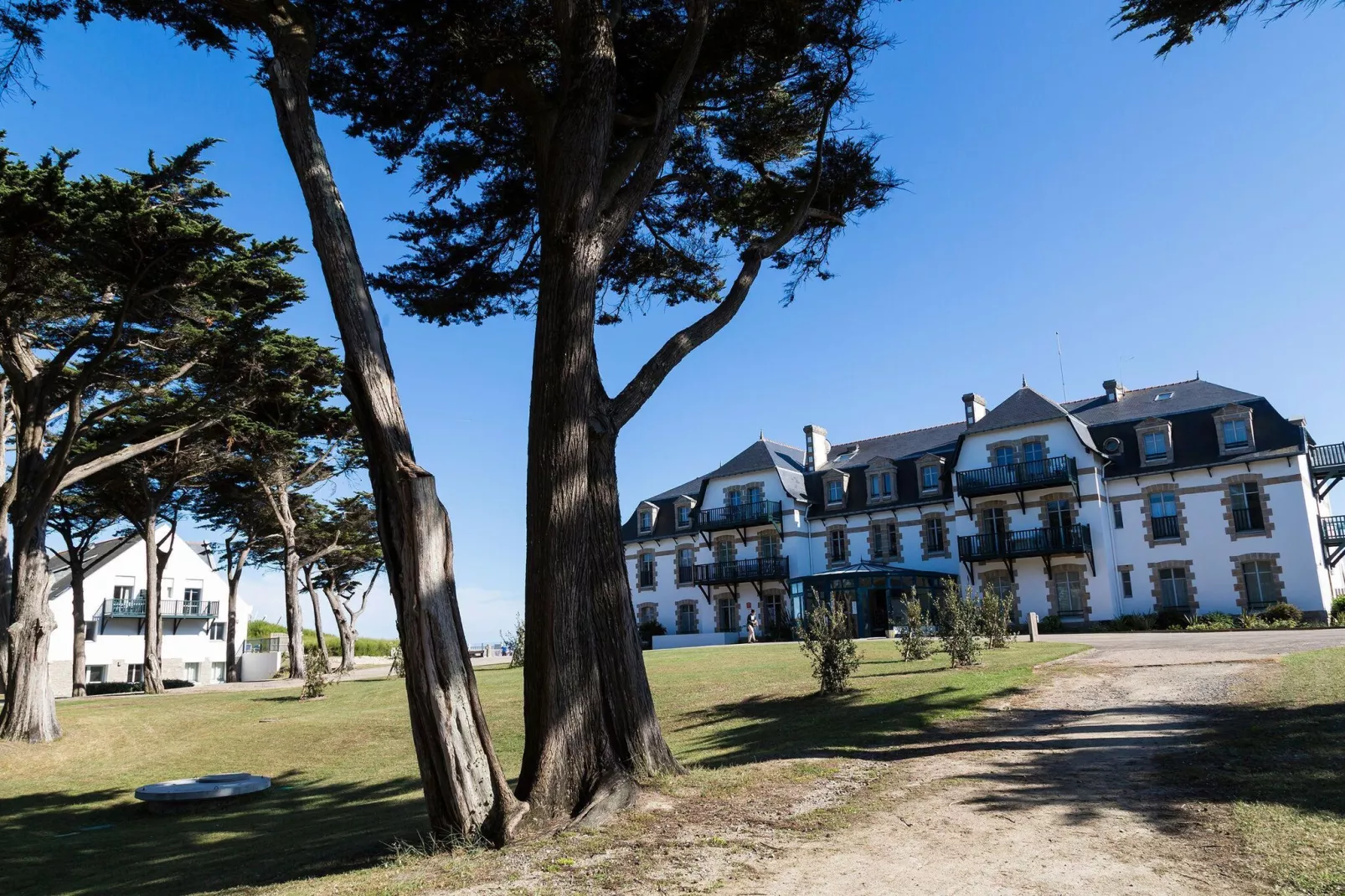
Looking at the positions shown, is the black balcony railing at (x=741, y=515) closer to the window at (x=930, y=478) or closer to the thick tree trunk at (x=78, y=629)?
the window at (x=930, y=478)

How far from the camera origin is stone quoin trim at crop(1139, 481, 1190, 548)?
29.9 meters

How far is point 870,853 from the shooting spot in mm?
5133

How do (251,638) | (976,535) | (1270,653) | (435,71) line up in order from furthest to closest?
(251,638)
(976,535)
(1270,653)
(435,71)

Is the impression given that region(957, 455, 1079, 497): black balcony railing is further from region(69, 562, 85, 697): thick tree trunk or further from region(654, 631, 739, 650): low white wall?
region(69, 562, 85, 697): thick tree trunk

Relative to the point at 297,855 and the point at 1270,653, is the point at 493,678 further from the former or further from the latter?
the point at 1270,653

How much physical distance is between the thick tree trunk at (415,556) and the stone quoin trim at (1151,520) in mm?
30098

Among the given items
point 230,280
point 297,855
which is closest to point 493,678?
point 230,280

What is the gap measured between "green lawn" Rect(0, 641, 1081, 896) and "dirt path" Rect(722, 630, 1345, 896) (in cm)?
132

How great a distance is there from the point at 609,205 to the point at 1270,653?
43.2 feet

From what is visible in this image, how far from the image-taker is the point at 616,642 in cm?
702

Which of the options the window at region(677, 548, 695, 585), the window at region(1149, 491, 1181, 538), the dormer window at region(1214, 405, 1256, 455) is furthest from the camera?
the window at region(677, 548, 695, 585)

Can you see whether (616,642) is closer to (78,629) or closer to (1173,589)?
(1173,589)

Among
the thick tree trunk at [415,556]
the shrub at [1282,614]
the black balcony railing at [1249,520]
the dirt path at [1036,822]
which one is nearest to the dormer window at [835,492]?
the black balcony railing at [1249,520]

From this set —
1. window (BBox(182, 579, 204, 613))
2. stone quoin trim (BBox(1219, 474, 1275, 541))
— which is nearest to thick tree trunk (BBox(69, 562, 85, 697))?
window (BBox(182, 579, 204, 613))
